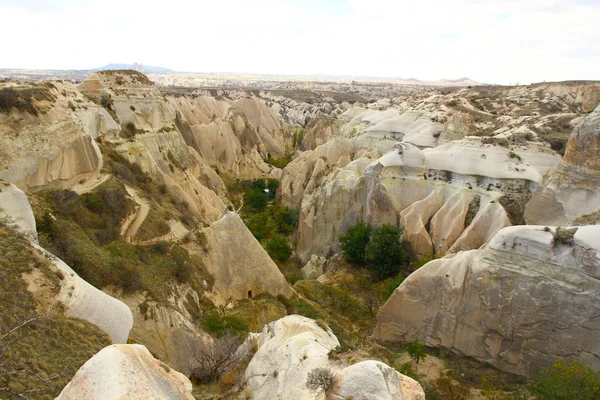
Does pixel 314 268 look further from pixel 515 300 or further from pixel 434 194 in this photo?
pixel 515 300

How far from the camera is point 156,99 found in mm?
30609

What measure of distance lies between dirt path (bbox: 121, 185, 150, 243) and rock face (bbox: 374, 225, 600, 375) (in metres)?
10.4

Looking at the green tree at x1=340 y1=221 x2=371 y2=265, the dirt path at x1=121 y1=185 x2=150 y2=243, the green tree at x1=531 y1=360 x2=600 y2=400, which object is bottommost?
the green tree at x1=340 y1=221 x2=371 y2=265

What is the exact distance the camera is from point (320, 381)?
25.0 ft

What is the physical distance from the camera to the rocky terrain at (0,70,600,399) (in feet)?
32.7

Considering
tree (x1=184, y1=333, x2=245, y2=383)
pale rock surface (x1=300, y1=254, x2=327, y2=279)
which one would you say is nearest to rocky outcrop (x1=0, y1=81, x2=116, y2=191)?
tree (x1=184, y1=333, x2=245, y2=383)

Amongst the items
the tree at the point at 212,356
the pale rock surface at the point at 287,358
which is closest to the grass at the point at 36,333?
the tree at the point at 212,356

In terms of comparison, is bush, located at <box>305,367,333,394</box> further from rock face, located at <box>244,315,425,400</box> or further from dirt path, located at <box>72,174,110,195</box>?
dirt path, located at <box>72,174,110,195</box>

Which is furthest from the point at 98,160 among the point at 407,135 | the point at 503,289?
the point at 407,135

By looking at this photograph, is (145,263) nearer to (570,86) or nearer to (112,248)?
(112,248)

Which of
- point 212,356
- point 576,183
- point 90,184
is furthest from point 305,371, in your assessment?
point 90,184

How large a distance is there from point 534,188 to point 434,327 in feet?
28.5

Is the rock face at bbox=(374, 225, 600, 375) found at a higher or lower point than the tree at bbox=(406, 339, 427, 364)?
higher

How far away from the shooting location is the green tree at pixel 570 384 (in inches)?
374
